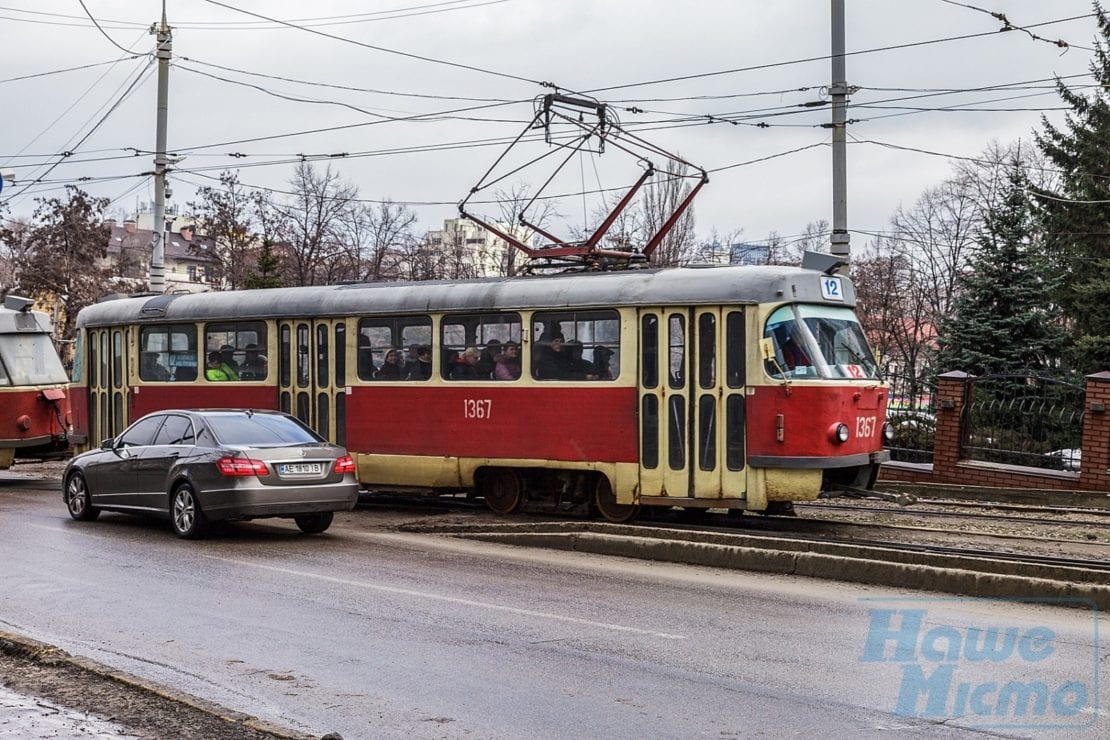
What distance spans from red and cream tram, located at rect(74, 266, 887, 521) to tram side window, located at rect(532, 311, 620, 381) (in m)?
0.02

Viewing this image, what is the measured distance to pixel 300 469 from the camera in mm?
14531

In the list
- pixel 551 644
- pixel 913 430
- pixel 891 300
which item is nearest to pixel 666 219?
pixel 891 300

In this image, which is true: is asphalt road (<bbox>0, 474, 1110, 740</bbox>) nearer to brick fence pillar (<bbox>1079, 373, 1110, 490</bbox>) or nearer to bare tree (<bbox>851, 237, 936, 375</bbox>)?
brick fence pillar (<bbox>1079, 373, 1110, 490</bbox>)

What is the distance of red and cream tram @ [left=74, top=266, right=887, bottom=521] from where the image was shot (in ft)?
49.2

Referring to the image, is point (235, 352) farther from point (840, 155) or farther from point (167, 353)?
point (840, 155)

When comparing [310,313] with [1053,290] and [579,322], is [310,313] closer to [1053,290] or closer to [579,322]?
[579,322]

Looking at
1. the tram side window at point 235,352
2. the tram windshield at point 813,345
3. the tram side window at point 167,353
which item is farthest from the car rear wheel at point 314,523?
the tram side window at point 167,353

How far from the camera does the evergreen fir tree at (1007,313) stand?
96.6 feet

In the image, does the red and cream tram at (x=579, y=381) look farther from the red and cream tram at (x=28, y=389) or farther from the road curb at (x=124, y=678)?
the road curb at (x=124, y=678)

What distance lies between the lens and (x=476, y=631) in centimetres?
930

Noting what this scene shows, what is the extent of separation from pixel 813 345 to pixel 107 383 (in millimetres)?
12490

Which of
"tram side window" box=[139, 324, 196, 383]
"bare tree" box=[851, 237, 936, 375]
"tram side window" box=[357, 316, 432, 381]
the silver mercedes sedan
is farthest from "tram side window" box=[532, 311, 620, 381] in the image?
"bare tree" box=[851, 237, 936, 375]

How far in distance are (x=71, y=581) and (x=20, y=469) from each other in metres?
19.3

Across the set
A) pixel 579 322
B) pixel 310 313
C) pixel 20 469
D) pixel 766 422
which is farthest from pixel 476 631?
pixel 20 469
